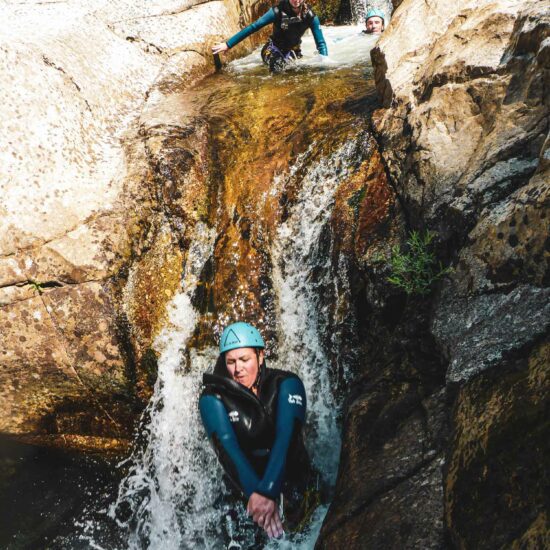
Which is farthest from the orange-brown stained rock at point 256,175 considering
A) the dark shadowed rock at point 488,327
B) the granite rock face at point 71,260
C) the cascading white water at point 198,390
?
the dark shadowed rock at point 488,327

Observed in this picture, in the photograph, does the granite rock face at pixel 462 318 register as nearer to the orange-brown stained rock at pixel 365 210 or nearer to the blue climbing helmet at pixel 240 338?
the orange-brown stained rock at pixel 365 210

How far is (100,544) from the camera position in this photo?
14.7ft

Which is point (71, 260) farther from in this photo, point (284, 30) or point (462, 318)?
point (284, 30)

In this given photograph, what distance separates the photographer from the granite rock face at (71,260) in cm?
498

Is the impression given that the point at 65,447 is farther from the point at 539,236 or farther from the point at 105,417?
the point at 539,236

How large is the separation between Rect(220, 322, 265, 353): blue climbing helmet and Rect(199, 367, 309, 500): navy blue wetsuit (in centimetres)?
28

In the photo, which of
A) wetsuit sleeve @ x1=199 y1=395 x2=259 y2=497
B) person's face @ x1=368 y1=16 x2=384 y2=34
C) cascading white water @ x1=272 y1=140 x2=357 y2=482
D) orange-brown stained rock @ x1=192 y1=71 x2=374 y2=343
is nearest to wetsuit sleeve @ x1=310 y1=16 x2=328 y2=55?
person's face @ x1=368 y1=16 x2=384 y2=34

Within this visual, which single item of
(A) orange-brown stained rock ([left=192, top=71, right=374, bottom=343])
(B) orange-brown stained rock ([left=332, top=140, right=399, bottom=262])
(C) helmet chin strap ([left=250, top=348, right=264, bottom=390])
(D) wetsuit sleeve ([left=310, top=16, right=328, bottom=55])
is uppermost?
(D) wetsuit sleeve ([left=310, top=16, right=328, bottom=55])

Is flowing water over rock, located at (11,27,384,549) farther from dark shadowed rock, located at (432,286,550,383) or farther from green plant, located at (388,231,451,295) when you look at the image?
dark shadowed rock, located at (432,286,550,383)

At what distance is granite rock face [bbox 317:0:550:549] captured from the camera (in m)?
2.05

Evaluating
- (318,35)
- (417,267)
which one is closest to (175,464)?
(417,267)

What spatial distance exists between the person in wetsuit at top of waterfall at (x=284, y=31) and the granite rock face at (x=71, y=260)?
11.9ft

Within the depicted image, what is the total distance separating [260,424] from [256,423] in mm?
33

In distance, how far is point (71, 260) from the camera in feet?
16.4
